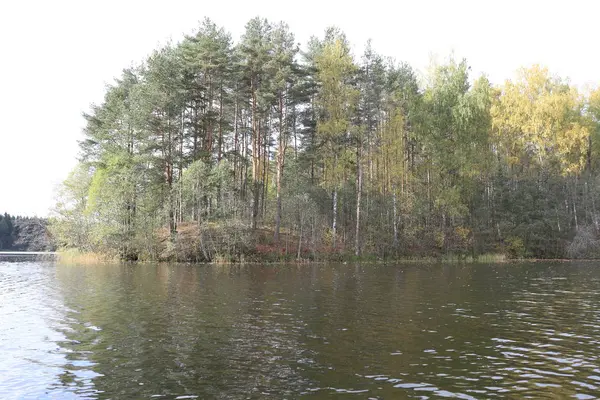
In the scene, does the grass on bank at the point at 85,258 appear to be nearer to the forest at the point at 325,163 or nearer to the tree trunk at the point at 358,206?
the forest at the point at 325,163

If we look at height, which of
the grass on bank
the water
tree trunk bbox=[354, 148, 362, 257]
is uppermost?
tree trunk bbox=[354, 148, 362, 257]

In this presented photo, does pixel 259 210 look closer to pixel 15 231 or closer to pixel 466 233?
pixel 466 233

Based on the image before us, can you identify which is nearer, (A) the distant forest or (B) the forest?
(B) the forest

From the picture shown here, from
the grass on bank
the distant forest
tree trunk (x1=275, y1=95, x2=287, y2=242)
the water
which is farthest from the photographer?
the distant forest

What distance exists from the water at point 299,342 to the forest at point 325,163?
2356 cm

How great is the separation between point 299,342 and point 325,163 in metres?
40.6

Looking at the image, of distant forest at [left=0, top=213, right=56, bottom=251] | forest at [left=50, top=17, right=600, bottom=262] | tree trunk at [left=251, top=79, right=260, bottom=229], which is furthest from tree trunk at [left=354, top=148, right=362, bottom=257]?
distant forest at [left=0, top=213, right=56, bottom=251]

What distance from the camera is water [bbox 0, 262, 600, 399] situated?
33.2 feet

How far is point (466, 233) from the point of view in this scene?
58.1 metres

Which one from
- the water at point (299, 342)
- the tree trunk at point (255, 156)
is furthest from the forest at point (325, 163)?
the water at point (299, 342)

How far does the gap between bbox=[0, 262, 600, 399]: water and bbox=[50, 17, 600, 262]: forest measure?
23564 mm

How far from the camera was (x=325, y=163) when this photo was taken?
5391cm

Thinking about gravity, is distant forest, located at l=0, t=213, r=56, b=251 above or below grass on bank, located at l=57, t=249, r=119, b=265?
above

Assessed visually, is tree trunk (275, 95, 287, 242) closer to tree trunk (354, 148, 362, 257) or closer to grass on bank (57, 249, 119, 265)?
tree trunk (354, 148, 362, 257)
